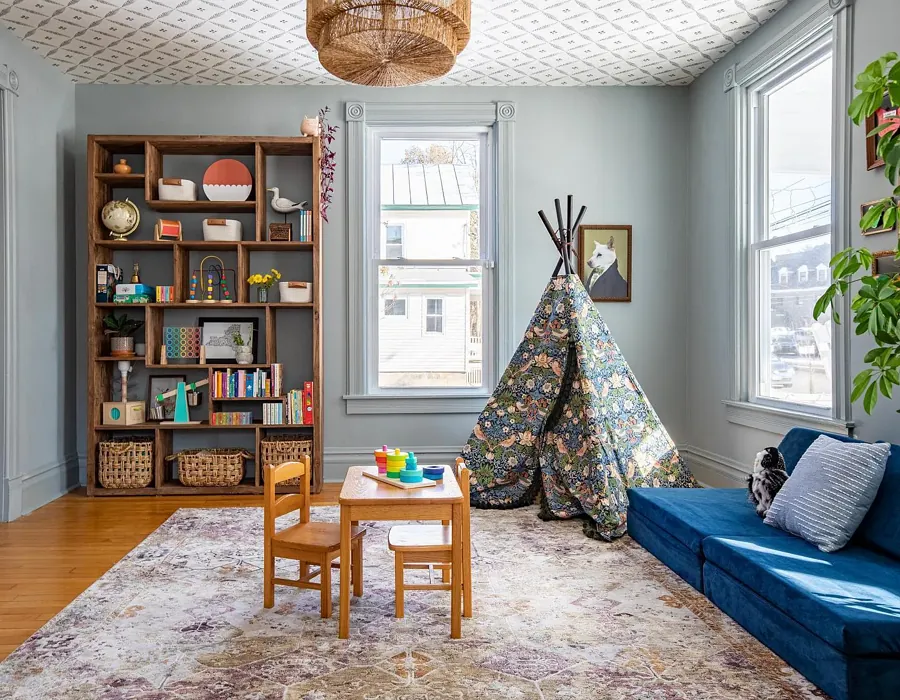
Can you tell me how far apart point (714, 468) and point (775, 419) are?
0.87m

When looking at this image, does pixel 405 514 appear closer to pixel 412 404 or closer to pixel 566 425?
pixel 566 425

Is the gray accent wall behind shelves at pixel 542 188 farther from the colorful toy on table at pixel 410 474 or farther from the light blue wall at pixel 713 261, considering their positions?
the colorful toy on table at pixel 410 474

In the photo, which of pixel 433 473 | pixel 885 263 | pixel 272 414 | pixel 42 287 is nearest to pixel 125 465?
pixel 272 414

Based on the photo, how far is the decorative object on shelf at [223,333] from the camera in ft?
16.5

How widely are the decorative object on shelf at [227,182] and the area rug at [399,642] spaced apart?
258 cm

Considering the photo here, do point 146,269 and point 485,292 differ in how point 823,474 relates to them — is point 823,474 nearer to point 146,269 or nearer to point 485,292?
point 485,292

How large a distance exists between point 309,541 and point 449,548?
0.55 meters

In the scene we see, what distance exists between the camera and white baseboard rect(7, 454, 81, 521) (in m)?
4.20

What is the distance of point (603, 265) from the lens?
5.16 m

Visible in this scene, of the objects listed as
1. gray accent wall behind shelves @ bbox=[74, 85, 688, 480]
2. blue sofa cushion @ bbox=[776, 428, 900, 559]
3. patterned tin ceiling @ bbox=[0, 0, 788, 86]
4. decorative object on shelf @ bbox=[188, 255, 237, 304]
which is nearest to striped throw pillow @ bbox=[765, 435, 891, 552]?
blue sofa cushion @ bbox=[776, 428, 900, 559]

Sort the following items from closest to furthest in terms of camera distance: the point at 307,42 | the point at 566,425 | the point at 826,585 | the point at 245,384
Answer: the point at 826,585, the point at 566,425, the point at 307,42, the point at 245,384

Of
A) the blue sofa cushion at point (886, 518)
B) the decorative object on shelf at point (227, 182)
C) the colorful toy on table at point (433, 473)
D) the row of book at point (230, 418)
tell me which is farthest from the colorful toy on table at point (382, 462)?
the decorative object on shelf at point (227, 182)

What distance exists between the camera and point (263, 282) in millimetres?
4875

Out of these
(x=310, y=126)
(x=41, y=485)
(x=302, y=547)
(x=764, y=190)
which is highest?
(x=310, y=126)
